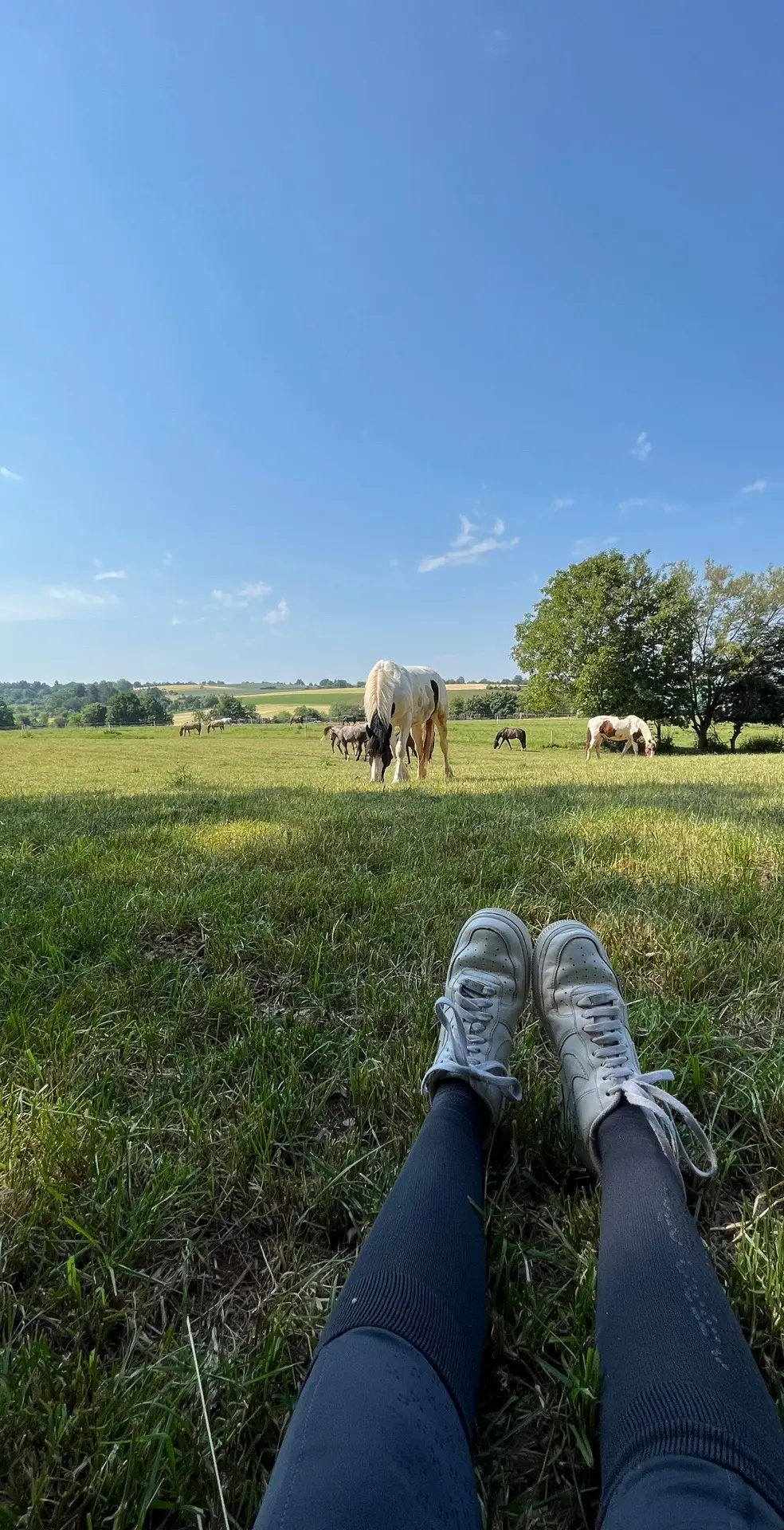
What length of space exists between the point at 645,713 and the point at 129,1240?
3699 centimetres

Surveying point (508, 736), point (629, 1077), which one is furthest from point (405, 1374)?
point (508, 736)

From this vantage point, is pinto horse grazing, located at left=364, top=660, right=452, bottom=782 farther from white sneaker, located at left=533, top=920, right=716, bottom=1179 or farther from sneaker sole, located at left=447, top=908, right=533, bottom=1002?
white sneaker, located at left=533, top=920, right=716, bottom=1179

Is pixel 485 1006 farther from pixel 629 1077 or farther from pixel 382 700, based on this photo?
pixel 382 700

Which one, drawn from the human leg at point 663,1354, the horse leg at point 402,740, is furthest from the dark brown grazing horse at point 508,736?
the human leg at point 663,1354

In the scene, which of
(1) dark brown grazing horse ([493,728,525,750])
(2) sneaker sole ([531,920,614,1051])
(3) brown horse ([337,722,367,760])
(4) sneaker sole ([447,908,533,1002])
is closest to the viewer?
(2) sneaker sole ([531,920,614,1051])

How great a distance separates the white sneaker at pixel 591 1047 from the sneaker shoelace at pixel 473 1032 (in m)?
0.17

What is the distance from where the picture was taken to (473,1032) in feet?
5.56

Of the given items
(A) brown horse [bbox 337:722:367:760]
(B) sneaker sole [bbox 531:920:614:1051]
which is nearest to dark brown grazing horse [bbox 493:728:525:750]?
(A) brown horse [bbox 337:722:367:760]

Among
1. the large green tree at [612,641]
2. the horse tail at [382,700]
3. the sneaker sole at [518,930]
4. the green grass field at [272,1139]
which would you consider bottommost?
the green grass field at [272,1139]

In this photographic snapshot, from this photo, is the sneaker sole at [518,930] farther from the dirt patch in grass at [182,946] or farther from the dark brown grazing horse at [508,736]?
the dark brown grazing horse at [508,736]

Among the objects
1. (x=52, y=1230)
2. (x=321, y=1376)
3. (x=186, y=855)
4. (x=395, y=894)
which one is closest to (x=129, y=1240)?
(x=52, y=1230)

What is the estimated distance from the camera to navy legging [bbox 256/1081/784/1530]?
681 millimetres

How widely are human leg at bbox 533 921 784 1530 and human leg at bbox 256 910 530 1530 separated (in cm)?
20

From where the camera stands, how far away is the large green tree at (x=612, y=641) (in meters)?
33.6
